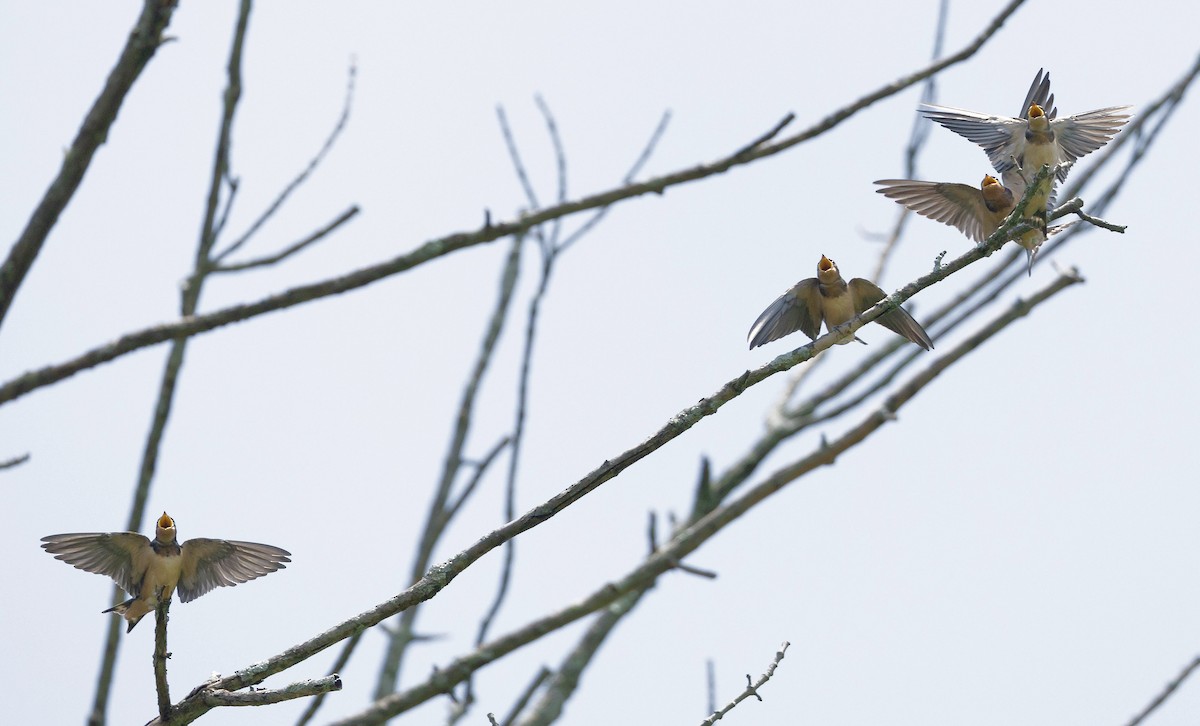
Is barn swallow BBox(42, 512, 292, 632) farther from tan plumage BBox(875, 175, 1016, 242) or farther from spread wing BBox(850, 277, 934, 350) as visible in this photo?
tan plumage BBox(875, 175, 1016, 242)

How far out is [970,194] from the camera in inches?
240

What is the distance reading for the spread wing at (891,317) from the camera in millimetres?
4531

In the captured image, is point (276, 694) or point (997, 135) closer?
point (276, 694)

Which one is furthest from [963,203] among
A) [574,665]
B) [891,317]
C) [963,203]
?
[574,665]

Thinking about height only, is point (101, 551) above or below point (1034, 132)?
below

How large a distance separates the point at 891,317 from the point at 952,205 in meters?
1.79

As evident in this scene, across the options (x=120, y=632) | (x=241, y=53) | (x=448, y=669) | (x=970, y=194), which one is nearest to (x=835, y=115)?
(x=970, y=194)

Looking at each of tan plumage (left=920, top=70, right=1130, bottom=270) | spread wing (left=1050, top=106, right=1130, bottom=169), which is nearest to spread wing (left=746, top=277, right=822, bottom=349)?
tan plumage (left=920, top=70, right=1130, bottom=270)

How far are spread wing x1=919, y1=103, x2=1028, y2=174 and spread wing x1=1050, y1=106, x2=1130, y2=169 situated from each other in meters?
0.22

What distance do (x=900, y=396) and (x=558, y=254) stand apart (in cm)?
238

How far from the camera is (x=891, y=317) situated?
461cm

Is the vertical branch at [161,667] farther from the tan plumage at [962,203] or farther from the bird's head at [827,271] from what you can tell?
the tan plumage at [962,203]

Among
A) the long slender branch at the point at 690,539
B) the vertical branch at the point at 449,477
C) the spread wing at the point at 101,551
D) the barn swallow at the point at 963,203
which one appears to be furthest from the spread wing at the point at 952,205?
the spread wing at the point at 101,551

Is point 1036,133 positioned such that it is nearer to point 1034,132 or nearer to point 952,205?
point 1034,132
